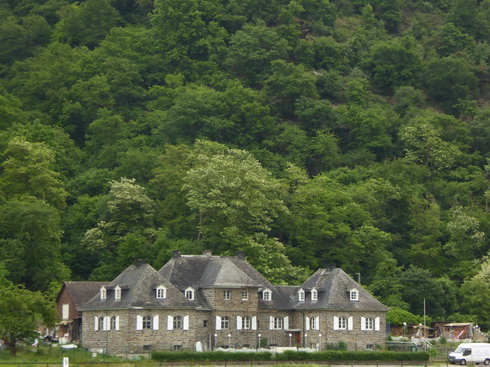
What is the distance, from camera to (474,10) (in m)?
177

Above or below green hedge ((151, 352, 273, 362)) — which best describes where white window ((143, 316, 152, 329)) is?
above

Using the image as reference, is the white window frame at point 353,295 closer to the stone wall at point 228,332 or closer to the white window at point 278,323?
the stone wall at point 228,332

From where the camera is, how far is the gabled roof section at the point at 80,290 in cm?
10425

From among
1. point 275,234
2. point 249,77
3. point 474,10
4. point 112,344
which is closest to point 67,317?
point 112,344

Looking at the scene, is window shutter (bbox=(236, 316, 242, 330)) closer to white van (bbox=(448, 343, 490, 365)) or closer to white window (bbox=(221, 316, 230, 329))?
white window (bbox=(221, 316, 230, 329))

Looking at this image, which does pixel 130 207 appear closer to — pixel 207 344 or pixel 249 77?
pixel 207 344

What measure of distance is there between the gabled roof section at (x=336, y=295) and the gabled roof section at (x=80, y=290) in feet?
60.5

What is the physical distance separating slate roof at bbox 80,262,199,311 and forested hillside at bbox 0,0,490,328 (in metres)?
10.4

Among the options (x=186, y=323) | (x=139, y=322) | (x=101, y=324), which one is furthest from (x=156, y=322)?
(x=101, y=324)

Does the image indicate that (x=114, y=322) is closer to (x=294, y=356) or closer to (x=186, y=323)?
(x=186, y=323)

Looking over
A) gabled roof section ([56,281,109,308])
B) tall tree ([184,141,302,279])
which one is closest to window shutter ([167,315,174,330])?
gabled roof section ([56,281,109,308])

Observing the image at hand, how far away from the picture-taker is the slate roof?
92.3 m

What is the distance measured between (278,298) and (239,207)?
575 inches

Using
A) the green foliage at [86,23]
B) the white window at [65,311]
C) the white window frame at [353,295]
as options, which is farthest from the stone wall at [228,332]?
the green foliage at [86,23]
